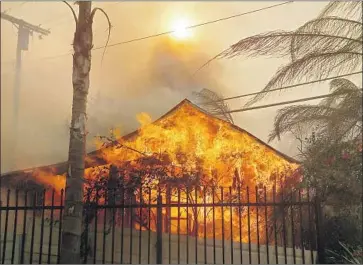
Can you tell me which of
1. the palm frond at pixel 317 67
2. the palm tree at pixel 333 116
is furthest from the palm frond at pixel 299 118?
the palm frond at pixel 317 67

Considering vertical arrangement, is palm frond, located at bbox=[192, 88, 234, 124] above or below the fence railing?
above

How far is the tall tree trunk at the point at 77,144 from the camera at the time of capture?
20.4 ft

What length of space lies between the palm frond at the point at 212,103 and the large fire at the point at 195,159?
166 millimetres

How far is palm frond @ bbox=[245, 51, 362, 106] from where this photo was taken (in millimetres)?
7074

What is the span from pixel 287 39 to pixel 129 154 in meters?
4.08

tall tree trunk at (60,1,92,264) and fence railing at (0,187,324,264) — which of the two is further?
tall tree trunk at (60,1,92,264)

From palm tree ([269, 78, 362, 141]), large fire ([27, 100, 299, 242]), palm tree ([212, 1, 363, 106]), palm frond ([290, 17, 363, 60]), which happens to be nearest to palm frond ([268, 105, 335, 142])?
palm tree ([269, 78, 362, 141])

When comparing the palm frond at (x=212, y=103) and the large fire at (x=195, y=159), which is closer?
the large fire at (x=195, y=159)

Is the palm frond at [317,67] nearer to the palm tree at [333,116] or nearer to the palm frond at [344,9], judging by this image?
the palm tree at [333,116]

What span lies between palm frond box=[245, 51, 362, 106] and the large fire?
203cm

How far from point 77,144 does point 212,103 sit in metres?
4.06

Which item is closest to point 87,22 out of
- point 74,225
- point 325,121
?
point 74,225

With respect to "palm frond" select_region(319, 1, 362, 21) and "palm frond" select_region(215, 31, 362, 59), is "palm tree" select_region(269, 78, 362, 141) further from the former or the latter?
"palm frond" select_region(319, 1, 362, 21)

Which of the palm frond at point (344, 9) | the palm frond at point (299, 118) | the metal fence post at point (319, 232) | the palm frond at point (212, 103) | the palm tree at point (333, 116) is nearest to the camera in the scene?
the metal fence post at point (319, 232)
